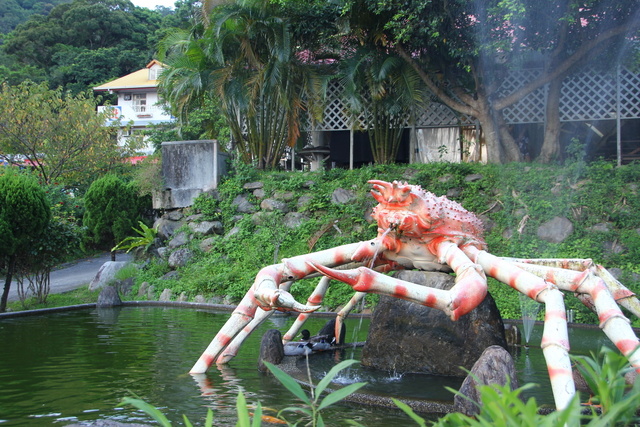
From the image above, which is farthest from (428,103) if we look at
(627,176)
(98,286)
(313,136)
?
(98,286)

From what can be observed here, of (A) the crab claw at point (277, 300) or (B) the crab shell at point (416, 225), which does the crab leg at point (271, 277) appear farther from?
(B) the crab shell at point (416, 225)

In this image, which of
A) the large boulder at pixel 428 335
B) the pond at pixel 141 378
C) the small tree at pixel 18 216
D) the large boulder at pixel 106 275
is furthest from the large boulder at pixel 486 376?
the large boulder at pixel 106 275

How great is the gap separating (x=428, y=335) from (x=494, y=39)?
30.4 ft

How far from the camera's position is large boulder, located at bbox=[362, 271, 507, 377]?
5844mm

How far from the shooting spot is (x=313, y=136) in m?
18.7

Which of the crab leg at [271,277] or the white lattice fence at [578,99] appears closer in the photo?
the crab leg at [271,277]

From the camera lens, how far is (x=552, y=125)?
47.2 ft

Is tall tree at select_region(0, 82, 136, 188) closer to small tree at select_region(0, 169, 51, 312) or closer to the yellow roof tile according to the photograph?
small tree at select_region(0, 169, 51, 312)

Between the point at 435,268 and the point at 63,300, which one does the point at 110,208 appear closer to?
the point at 63,300

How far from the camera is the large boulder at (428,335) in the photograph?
5.84m

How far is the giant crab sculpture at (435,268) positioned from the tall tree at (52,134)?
1949cm

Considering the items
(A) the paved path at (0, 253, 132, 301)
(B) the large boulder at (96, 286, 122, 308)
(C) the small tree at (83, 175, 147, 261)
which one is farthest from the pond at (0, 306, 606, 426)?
(C) the small tree at (83, 175, 147, 261)

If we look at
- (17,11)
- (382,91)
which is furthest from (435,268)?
(17,11)

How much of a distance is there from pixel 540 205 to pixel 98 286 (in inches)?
432
